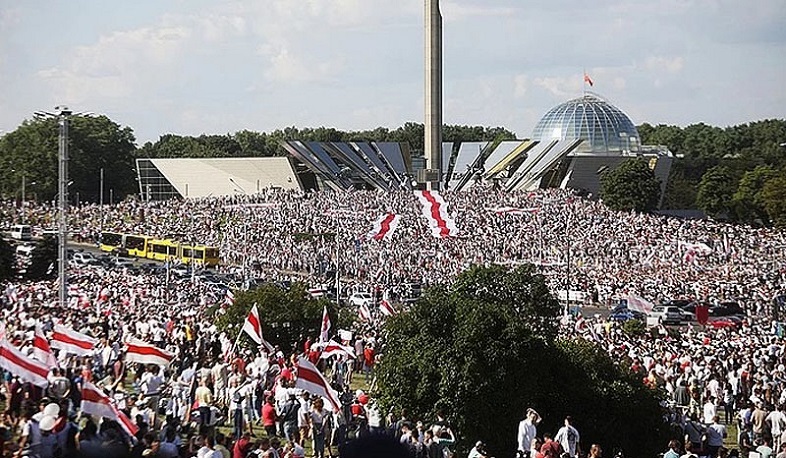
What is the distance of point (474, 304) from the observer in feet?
38.5

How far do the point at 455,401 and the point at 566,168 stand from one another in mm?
48750

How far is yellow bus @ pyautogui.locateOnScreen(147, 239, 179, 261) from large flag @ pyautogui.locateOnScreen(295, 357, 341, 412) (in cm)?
2486

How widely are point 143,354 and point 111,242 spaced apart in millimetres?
27917

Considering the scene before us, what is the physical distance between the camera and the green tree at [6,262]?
25709mm

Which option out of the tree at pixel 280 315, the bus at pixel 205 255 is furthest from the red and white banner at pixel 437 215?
the tree at pixel 280 315

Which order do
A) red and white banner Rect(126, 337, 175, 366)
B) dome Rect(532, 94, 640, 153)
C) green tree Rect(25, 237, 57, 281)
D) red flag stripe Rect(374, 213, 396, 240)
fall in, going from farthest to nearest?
1. dome Rect(532, 94, 640, 153)
2. red flag stripe Rect(374, 213, 396, 240)
3. green tree Rect(25, 237, 57, 281)
4. red and white banner Rect(126, 337, 175, 366)

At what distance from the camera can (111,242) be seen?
125 feet

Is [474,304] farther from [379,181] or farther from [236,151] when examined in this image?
[236,151]

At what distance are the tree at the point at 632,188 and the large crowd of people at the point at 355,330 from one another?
13.9 ft

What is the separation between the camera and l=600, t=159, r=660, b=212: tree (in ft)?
165

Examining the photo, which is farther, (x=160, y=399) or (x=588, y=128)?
(x=588, y=128)

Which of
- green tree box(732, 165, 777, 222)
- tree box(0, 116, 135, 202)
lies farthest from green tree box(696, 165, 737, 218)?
tree box(0, 116, 135, 202)

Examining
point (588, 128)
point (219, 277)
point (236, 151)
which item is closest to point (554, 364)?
point (219, 277)

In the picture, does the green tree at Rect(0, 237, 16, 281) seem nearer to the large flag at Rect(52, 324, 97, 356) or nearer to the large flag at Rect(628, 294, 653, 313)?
the large flag at Rect(628, 294, 653, 313)
